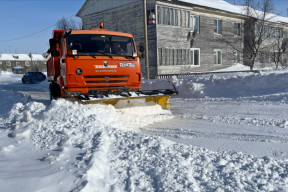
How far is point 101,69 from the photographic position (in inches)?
273

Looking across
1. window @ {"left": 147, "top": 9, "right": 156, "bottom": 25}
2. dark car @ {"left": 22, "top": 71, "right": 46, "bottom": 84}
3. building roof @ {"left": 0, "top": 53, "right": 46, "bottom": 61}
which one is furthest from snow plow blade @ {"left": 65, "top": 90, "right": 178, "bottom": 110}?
building roof @ {"left": 0, "top": 53, "right": 46, "bottom": 61}

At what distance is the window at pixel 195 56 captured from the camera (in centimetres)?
2346

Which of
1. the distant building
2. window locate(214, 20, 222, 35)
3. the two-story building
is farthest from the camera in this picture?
the distant building

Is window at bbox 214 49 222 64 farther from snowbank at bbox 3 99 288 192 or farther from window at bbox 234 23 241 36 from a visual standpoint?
snowbank at bbox 3 99 288 192

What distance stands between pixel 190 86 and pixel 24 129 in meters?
8.10

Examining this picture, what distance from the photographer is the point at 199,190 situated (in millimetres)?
2957

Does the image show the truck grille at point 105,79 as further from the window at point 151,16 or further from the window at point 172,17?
the window at point 172,17

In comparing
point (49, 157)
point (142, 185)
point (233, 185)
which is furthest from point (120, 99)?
point (233, 185)

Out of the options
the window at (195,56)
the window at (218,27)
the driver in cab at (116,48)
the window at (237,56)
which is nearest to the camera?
the driver in cab at (116,48)

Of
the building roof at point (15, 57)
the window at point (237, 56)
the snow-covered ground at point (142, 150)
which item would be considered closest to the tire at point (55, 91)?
the snow-covered ground at point (142, 150)

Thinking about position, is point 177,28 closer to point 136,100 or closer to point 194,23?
point 194,23

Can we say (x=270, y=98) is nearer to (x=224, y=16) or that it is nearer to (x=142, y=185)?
(x=142, y=185)

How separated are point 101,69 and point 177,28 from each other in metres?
15.8

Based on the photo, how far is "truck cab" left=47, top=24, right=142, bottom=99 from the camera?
6758mm
